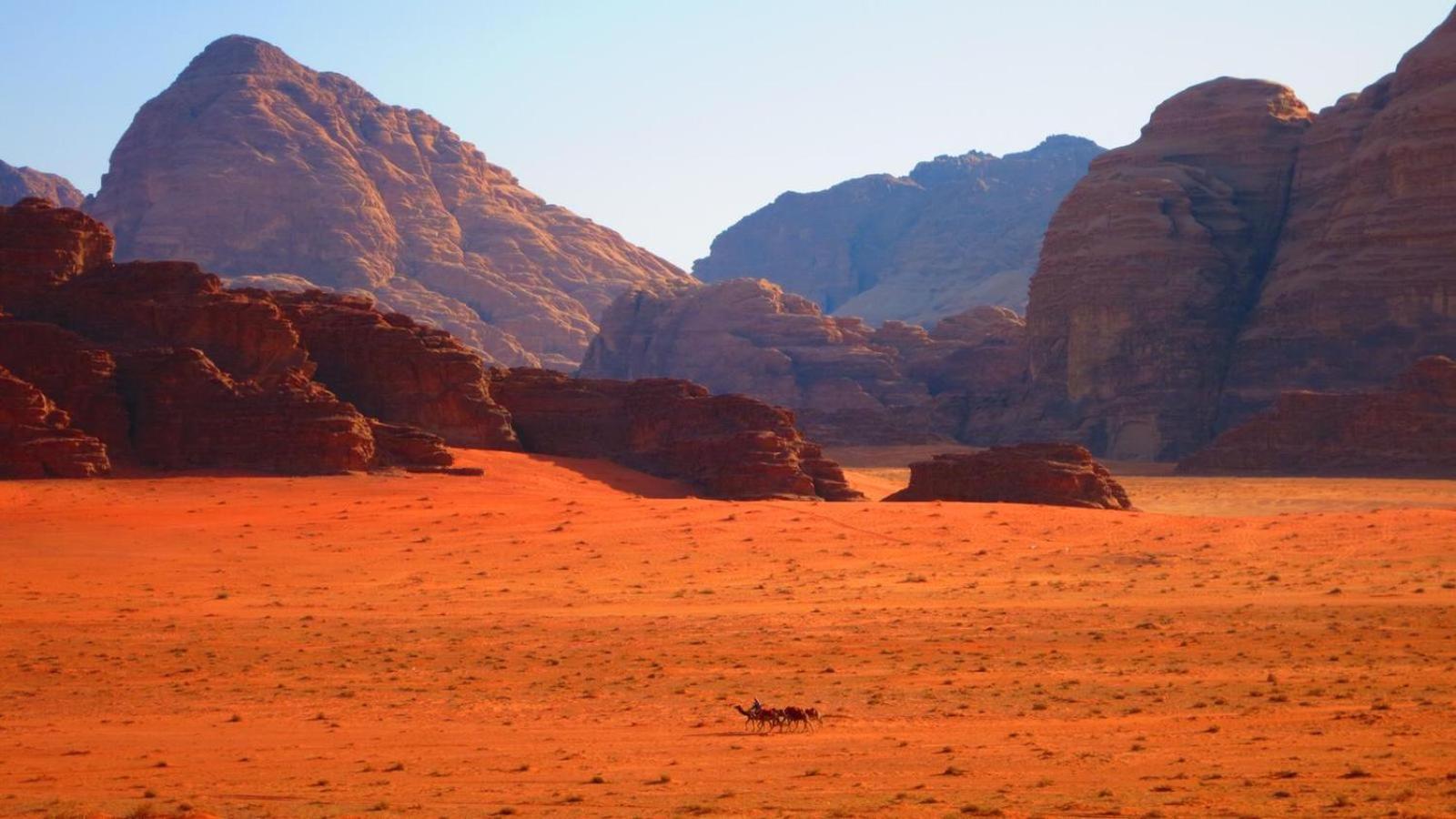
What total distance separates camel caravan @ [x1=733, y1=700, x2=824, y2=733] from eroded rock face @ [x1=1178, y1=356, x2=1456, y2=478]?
5485cm

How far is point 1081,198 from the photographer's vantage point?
95.4m

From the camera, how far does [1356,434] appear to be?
223ft

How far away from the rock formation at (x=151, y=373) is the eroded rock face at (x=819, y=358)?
48.8m

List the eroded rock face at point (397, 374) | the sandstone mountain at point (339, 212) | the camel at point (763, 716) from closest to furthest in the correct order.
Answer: the camel at point (763, 716) → the eroded rock face at point (397, 374) → the sandstone mountain at point (339, 212)

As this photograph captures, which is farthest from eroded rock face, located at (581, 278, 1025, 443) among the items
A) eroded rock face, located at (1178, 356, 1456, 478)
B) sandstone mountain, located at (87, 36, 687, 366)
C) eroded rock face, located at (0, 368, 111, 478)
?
eroded rock face, located at (0, 368, 111, 478)

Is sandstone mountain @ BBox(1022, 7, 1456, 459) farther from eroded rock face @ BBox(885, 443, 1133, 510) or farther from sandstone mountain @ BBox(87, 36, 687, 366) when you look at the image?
sandstone mountain @ BBox(87, 36, 687, 366)

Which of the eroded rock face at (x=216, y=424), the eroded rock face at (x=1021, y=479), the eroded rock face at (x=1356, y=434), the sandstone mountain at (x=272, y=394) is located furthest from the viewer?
the eroded rock face at (x=1356, y=434)

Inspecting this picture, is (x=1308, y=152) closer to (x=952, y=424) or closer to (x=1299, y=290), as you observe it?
(x=1299, y=290)

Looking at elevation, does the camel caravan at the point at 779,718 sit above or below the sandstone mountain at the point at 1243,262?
below

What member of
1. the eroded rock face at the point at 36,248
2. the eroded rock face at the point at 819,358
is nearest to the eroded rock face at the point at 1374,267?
the eroded rock face at the point at 819,358

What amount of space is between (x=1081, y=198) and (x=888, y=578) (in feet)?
226

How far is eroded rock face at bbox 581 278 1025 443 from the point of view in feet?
309

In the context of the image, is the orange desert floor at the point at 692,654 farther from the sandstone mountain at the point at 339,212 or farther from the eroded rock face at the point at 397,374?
the sandstone mountain at the point at 339,212

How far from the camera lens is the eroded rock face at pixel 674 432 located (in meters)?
45.8
